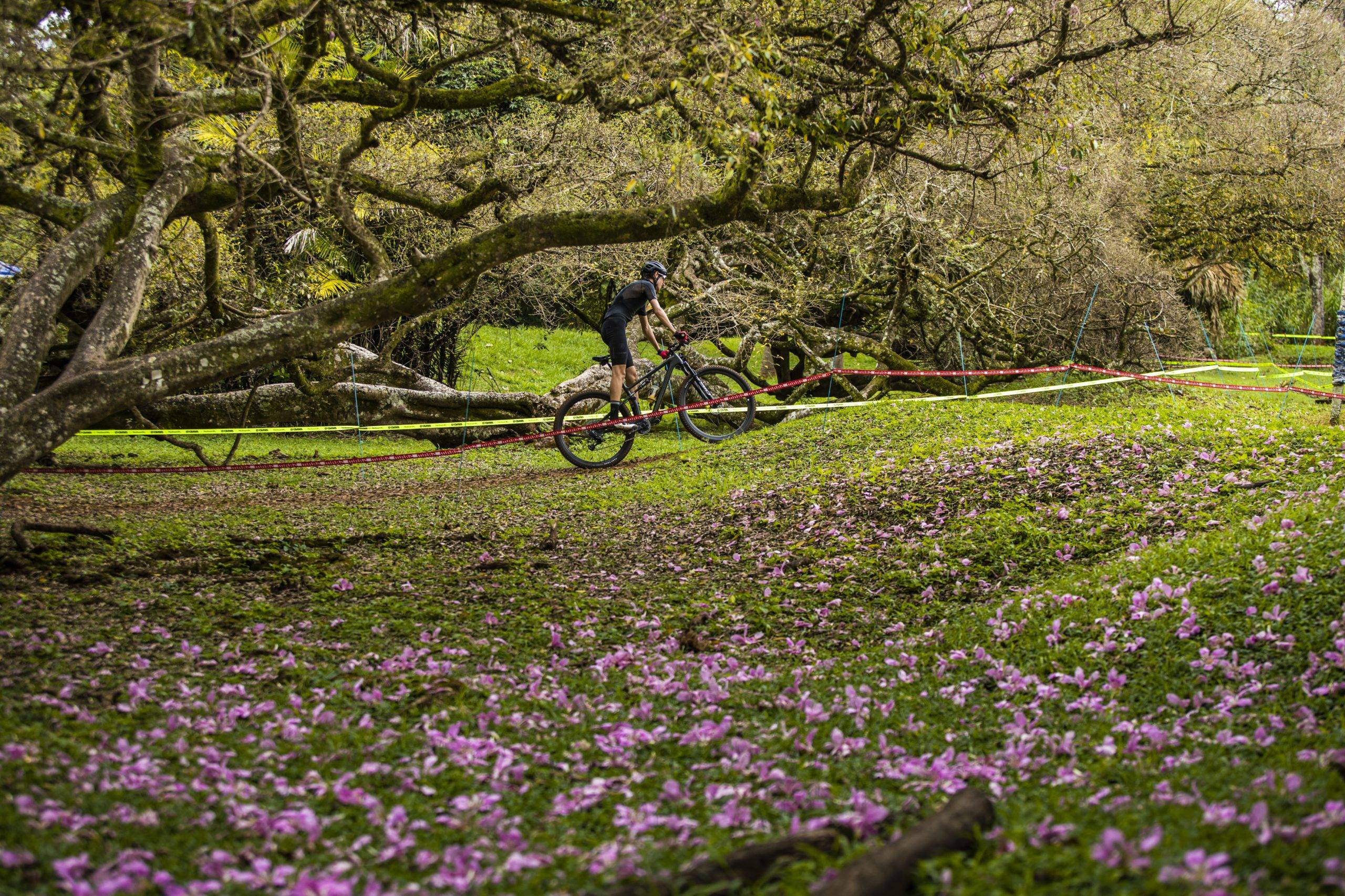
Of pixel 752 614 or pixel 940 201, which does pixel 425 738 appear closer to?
pixel 752 614

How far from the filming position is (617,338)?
10547mm

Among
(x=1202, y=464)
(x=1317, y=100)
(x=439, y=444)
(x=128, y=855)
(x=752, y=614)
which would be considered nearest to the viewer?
(x=128, y=855)

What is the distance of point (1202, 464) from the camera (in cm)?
751

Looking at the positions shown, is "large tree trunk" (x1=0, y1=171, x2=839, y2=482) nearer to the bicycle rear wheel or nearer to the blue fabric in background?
the bicycle rear wheel

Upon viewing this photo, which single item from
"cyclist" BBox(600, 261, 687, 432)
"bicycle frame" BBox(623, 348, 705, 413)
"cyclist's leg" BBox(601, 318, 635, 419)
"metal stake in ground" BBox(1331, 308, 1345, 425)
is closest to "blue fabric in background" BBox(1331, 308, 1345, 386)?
"metal stake in ground" BBox(1331, 308, 1345, 425)

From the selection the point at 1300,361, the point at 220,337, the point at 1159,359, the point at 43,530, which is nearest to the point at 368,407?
the point at 43,530

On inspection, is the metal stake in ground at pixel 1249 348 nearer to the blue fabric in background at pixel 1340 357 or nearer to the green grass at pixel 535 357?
the blue fabric in background at pixel 1340 357

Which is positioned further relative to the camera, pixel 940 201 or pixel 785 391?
pixel 785 391

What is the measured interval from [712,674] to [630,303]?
6431mm

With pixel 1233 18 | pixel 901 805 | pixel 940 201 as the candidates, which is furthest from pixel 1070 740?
pixel 940 201


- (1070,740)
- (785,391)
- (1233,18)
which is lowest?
(1070,740)

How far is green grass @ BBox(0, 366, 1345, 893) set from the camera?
9.28 ft

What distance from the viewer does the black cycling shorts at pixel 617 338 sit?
1052 centimetres

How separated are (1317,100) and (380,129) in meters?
15.5
